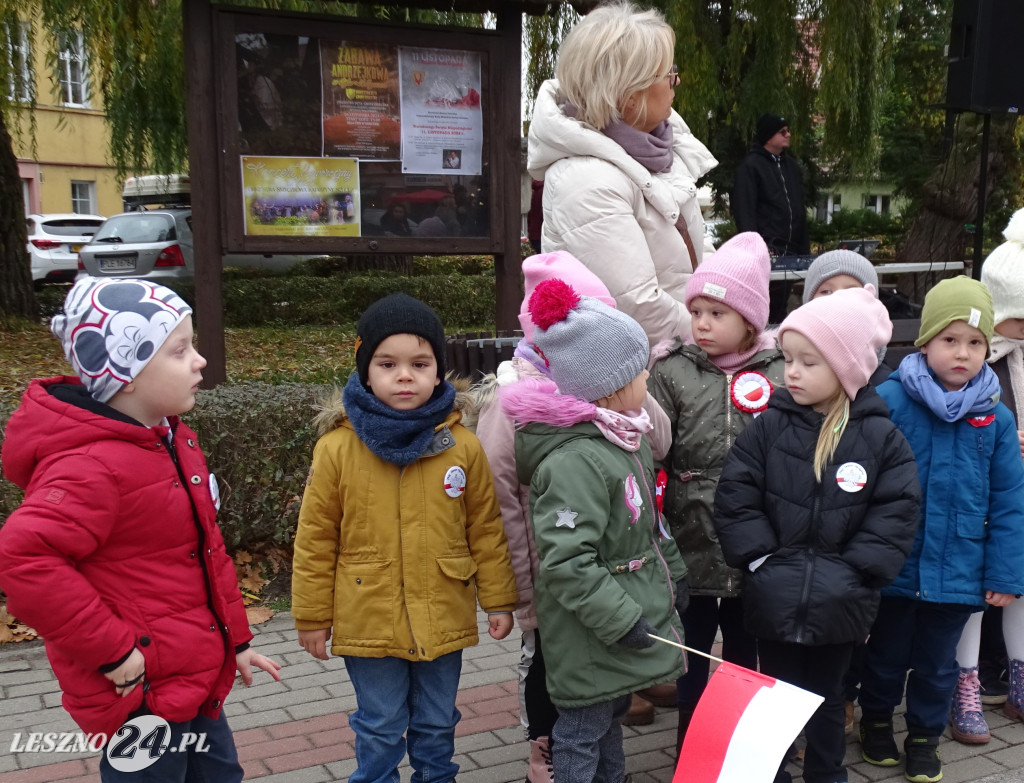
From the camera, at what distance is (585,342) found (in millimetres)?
2742

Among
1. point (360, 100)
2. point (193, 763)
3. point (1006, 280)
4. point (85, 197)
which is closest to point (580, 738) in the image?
point (193, 763)

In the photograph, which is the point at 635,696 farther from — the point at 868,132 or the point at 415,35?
the point at 868,132

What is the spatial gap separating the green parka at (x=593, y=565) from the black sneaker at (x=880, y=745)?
3.67ft

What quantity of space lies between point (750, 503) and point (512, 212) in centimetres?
334

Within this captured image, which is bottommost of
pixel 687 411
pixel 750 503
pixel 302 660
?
pixel 302 660

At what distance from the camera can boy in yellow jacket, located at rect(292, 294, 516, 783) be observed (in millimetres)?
2768

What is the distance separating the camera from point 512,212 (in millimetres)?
5934

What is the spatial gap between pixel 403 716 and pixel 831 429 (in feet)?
4.82

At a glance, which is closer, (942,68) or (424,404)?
(424,404)

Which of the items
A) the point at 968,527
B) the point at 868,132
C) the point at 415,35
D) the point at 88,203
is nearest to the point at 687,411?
the point at 968,527

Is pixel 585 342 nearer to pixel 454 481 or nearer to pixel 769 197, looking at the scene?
pixel 454 481

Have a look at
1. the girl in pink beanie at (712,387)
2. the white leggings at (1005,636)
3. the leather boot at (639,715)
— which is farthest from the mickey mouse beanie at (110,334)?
the white leggings at (1005,636)

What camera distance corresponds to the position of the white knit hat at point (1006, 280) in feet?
12.6

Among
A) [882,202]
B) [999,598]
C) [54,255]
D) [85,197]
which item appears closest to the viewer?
[999,598]
